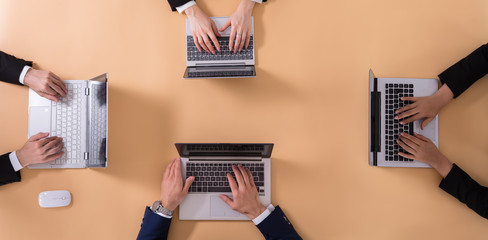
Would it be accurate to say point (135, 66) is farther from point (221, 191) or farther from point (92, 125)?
point (221, 191)

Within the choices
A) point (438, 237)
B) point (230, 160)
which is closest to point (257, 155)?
point (230, 160)

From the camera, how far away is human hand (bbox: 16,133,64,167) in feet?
Result: 5.07

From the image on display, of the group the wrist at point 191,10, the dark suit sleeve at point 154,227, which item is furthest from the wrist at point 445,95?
the dark suit sleeve at point 154,227

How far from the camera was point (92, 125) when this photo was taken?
1510 millimetres

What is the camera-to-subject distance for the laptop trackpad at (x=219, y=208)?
159 centimetres

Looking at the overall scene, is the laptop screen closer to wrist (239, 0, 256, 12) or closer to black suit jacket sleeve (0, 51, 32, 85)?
wrist (239, 0, 256, 12)

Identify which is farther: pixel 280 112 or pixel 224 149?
pixel 280 112

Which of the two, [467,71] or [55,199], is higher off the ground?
[467,71]

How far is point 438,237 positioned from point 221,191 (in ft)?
4.27

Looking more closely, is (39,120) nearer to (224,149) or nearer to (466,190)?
(224,149)

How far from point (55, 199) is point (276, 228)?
1296mm

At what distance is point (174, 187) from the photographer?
1525 mm

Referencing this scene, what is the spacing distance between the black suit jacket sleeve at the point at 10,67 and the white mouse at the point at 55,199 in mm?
676

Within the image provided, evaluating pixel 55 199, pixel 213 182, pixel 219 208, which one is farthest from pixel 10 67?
pixel 219 208
